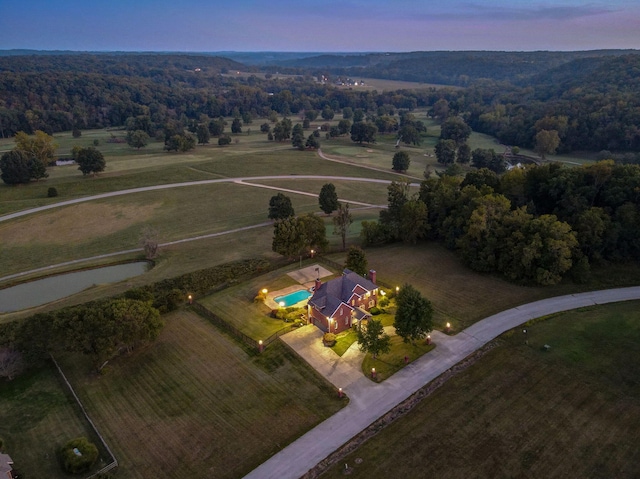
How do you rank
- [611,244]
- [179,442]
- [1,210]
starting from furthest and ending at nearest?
[1,210]
[611,244]
[179,442]

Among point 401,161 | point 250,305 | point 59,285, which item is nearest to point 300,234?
point 250,305

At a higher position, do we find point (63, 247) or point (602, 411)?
point (602, 411)

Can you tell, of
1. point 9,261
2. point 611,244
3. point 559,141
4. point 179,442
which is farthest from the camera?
point 559,141

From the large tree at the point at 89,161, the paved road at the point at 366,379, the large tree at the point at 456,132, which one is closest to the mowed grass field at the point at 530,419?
the paved road at the point at 366,379

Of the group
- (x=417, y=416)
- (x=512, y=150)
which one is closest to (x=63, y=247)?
(x=417, y=416)

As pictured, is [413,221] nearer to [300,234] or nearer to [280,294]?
[300,234]

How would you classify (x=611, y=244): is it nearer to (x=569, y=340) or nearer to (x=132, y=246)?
(x=569, y=340)

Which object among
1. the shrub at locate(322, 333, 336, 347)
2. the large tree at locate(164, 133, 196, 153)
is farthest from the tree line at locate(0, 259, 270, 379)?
the large tree at locate(164, 133, 196, 153)
